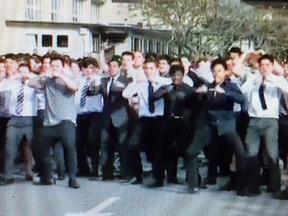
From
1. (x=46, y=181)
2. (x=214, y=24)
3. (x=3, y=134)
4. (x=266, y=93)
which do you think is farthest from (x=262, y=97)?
(x=3, y=134)

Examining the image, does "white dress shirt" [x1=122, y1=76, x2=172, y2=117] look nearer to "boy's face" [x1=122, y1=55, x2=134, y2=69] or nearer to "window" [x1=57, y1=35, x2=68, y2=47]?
"boy's face" [x1=122, y1=55, x2=134, y2=69]

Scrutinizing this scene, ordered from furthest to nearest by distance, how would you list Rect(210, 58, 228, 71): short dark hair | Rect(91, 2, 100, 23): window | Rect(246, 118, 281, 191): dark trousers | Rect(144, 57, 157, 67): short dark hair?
Rect(144, 57, 157, 67): short dark hair, Rect(246, 118, 281, 191): dark trousers, Rect(210, 58, 228, 71): short dark hair, Rect(91, 2, 100, 23): window

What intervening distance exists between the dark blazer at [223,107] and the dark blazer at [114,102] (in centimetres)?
39

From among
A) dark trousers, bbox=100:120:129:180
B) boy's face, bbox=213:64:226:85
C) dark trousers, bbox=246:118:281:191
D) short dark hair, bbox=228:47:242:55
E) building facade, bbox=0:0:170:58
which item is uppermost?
building facade, bbox=0:0:170:58

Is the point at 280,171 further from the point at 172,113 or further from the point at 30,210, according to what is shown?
the point at 30,210

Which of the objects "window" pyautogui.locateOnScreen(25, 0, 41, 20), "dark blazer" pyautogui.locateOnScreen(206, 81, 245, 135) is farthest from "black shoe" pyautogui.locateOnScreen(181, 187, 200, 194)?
"window" pyautogui.locateOnScreen(25, 0, 41, 20)

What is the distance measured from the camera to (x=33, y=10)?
3.34 m

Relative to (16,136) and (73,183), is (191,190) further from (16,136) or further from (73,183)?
(16,136)

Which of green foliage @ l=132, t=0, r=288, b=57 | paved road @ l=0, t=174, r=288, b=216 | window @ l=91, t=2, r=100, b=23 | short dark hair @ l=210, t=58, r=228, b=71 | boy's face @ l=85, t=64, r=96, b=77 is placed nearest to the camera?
green foliage @ l=132, t=0, r=288, b=57

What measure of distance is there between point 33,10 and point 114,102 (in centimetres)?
81

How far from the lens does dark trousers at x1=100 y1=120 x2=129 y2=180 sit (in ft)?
13.4

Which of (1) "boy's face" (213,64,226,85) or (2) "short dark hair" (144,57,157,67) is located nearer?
(1) "boy's face" (213,64,226,85)

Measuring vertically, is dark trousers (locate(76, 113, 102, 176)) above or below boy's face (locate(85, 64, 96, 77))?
below

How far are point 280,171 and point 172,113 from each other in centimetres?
44
